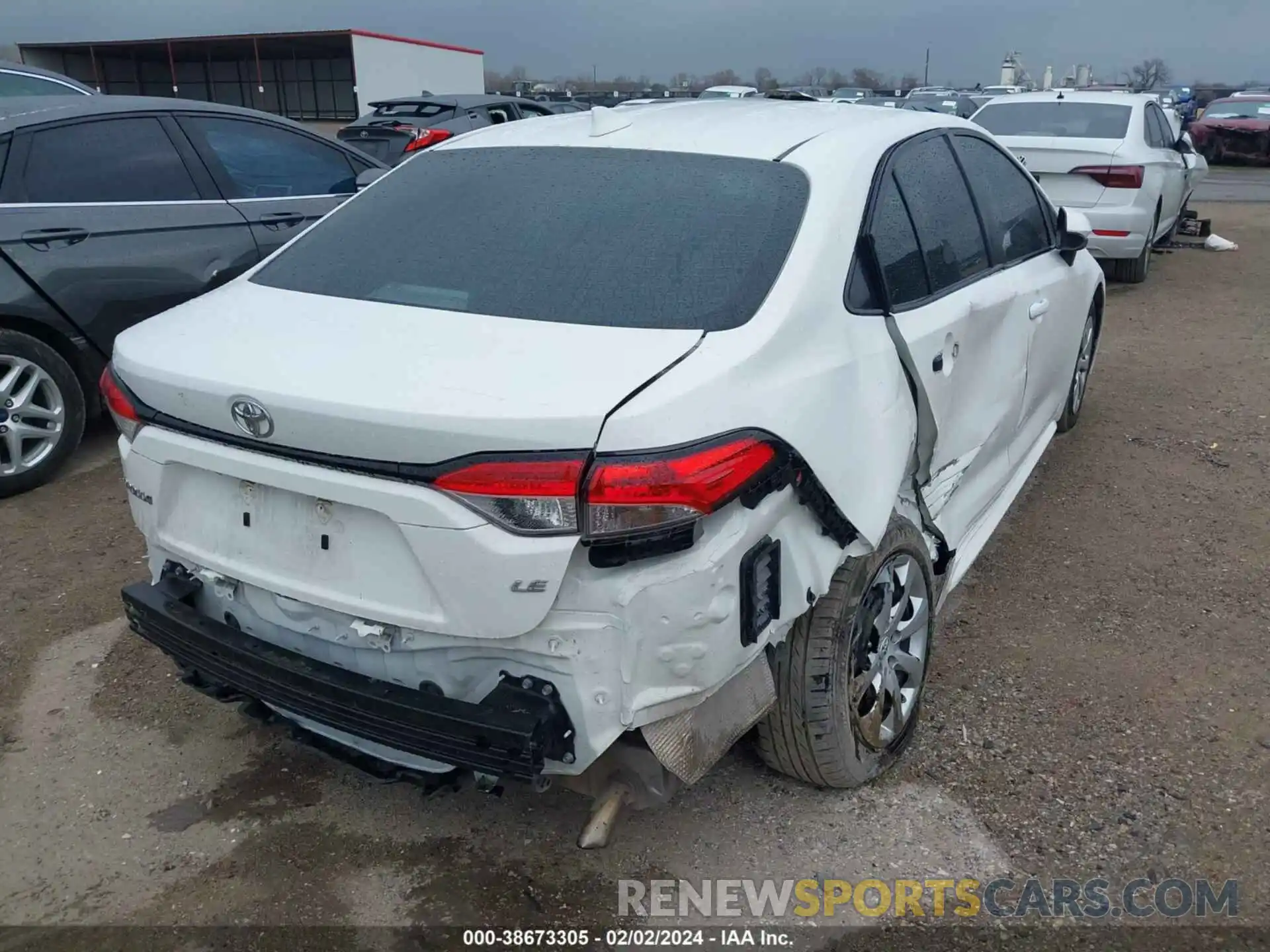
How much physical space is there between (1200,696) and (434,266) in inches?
104

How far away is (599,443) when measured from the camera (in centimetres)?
190

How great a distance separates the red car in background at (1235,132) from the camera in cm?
2161

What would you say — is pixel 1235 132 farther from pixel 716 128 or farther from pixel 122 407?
pixel 122 407

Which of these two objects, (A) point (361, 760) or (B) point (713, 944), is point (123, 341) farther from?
(B) point (713, 944)

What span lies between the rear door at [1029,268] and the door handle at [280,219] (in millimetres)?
3549

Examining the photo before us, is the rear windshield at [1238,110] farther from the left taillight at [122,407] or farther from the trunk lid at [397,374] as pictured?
the left taillight at [122,407]

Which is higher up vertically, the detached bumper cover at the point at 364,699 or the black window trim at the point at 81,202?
the black window trim at the point at 81,202

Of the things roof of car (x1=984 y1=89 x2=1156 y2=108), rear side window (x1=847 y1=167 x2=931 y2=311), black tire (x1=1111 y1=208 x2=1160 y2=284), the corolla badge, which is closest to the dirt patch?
the corolla badge

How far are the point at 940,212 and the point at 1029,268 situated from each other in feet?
2.66

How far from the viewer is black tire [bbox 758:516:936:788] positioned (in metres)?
2.45

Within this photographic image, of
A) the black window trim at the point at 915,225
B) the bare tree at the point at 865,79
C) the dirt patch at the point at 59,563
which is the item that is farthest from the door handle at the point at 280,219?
the bare tree at the point at 865,79

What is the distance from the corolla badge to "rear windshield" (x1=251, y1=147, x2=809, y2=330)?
51 cm

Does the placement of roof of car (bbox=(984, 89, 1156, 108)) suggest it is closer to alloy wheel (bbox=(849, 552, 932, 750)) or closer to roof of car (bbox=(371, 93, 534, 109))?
roof of car (bbox=(371, 93, 534, 109))

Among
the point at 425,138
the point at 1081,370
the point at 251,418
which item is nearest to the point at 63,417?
the point at 251,418
